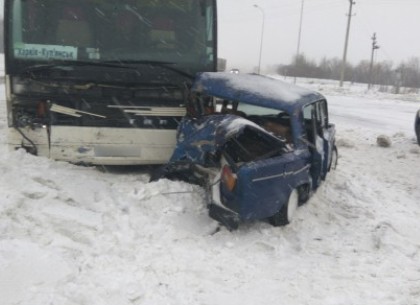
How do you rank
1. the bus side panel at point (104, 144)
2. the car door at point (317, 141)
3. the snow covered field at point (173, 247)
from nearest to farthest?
the snow covered field at point (173, 247) → the car door at point (317, 141) → the bus side panel at point (104, 144)

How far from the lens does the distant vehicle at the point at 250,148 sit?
17.7 feet

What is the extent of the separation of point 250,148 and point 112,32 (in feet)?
8.36

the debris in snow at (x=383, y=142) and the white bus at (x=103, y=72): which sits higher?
the white bus at (x=103, y=72)

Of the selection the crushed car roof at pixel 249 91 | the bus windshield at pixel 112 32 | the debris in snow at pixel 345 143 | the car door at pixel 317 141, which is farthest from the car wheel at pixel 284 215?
the debris in snow at pixel 345 143

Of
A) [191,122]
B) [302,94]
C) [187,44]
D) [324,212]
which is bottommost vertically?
[324,212]

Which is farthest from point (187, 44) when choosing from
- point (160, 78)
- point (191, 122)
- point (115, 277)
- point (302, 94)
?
point (115, 277)

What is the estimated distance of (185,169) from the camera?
6.17 meters

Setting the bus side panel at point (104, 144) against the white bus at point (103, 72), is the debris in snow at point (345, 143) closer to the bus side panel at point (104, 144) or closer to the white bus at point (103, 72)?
the white bus at point (103, 72)

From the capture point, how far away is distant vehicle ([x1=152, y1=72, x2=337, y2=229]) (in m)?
5.39

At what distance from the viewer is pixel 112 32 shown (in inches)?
274

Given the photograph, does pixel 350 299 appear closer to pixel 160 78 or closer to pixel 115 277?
pixel 115 277

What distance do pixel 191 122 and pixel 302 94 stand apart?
1589 millimetres

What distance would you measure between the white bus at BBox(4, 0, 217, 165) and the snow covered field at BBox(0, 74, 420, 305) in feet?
1.21

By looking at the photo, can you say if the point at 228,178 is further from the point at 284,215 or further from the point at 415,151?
the point at 415,151
